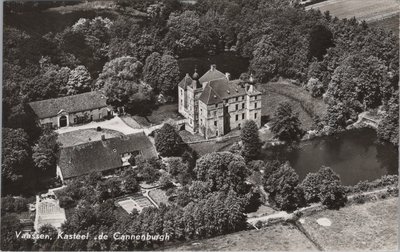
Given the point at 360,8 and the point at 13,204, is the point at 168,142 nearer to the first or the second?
the point at 13,204

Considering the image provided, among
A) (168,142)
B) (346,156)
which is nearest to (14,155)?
(168,142)

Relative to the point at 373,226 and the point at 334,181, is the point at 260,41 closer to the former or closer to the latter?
the point at 334,181

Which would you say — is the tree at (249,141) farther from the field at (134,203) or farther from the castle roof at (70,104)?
the castle roof at (70,104)

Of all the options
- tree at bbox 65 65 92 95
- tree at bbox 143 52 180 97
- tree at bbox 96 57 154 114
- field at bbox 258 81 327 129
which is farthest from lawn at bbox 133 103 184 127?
field at bbox 258 81 327 129

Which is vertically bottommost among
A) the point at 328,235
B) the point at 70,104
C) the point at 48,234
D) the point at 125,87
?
the point at 328,235

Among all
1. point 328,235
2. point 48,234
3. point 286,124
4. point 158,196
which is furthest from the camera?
point 286,124
